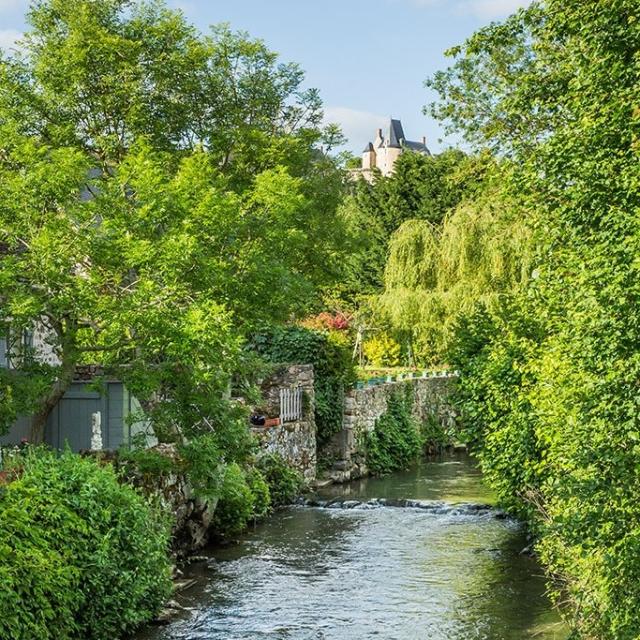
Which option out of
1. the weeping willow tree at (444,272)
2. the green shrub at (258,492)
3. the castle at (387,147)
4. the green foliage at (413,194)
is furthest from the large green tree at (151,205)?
the castle at (387,147)

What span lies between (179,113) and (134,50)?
6.32 ft

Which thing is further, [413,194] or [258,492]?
[413,194]

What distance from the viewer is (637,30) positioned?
836cm

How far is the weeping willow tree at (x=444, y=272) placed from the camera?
33.6 meters

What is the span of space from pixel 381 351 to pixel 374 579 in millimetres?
27386

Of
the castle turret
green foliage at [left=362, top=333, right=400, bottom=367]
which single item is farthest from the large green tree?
the castle turret

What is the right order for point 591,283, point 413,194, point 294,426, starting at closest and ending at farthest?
point 591,283
point 294,426
point 413,194

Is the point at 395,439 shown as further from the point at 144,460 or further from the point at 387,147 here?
the point at 387,147

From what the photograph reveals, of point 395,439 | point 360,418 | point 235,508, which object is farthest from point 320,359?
point 235,508

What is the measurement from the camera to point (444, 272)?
117 feet

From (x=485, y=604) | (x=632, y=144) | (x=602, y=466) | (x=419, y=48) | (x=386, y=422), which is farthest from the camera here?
(x=386, y=422)

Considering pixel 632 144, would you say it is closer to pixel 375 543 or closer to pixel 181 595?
pixel 181 595

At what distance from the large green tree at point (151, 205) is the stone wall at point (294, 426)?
3167mm

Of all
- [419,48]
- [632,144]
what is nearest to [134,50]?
[419,48]
